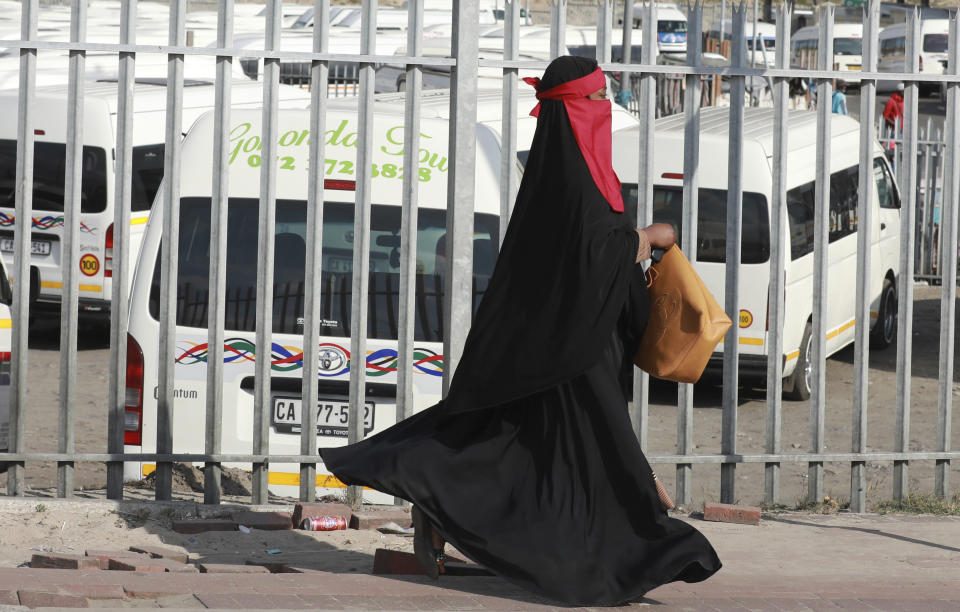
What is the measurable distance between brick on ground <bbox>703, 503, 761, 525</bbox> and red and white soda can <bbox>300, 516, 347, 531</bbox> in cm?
158

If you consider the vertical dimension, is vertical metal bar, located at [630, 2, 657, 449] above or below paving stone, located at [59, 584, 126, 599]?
above

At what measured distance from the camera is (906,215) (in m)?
5.54

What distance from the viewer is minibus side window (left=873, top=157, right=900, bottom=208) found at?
12.0 metres

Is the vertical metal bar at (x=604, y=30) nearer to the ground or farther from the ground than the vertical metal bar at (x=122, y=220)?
farther from the ground

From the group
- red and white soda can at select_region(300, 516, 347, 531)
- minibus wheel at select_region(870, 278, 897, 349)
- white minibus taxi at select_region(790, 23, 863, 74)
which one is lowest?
red and white soda can at select_region(300, 516, 347, 531)

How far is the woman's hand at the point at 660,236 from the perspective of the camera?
164 inches

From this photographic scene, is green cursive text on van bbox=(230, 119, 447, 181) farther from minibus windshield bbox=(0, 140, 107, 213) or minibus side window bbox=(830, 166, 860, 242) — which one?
minibus windshield bbox=(0, 140, 107, 213)

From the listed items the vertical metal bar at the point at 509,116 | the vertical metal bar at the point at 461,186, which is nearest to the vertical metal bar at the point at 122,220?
the vertical metal bar at the point at 461,186

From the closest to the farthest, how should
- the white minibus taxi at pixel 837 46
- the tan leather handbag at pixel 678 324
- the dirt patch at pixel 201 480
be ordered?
the tan leather handbag at pixel 678 324, the dirt patch at pixel 201 480, the white minibus taxi at pixel 837 46

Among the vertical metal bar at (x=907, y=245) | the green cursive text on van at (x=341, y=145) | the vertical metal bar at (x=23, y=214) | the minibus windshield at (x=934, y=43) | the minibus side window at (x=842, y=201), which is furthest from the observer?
the minibus windshield at (x=934, y=43)

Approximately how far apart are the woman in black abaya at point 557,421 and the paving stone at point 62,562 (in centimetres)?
90

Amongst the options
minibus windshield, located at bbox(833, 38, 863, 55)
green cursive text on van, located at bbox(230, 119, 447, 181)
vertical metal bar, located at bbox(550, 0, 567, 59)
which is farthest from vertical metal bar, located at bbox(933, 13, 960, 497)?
minibus windshield, located at bbox(833, 38, 863, 55)

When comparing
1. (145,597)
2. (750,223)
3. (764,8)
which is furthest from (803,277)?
(764,8)

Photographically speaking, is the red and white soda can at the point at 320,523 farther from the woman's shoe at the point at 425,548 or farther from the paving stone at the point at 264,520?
the woman's shoe at the point at 425,548
